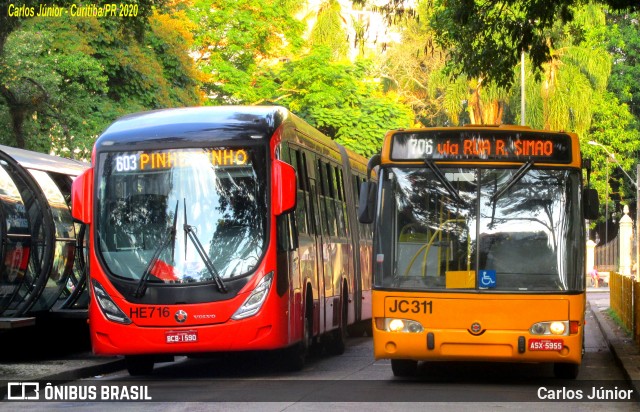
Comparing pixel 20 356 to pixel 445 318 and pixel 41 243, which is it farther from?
pixel 445 318

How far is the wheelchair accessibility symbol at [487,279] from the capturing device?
1452cm

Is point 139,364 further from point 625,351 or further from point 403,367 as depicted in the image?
point 625,351

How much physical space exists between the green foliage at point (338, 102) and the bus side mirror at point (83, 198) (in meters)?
33.4

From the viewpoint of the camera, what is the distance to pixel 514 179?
48.9ft

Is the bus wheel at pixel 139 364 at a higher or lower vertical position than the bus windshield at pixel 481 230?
lower

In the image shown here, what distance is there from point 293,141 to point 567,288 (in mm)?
4499

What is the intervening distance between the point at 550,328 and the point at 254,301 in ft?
11.4

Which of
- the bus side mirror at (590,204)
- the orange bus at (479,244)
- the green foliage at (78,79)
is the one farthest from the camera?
Result: the green foliage at (78,79)

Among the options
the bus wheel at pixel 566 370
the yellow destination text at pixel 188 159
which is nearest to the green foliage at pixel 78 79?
the yellow destination text at pixel 188 159

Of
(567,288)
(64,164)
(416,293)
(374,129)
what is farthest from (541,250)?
(374,129)

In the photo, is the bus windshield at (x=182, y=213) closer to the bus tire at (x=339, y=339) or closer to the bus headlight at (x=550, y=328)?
the bus headlight at (x=550, y=328)

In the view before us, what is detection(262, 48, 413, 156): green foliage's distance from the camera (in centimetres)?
4978

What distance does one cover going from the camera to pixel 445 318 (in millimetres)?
14508

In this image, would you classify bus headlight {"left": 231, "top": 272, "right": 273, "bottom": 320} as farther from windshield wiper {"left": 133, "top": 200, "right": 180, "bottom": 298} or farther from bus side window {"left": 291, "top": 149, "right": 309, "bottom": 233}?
bus side window {"left": 291, "top": 149, "right": 309, "bottom": 233}
